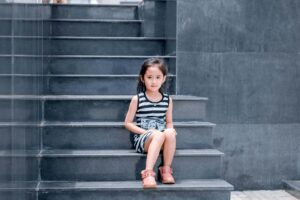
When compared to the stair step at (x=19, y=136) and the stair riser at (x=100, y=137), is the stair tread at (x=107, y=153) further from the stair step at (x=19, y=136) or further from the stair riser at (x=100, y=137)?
the stair step at (x=19, y=136)

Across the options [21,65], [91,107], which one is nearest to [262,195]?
[91,107]

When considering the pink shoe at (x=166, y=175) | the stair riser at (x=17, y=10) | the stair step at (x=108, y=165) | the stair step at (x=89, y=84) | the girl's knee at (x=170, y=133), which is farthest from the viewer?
the stair step at (x=89, y=84)

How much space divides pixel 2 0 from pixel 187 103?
2823 millimetres

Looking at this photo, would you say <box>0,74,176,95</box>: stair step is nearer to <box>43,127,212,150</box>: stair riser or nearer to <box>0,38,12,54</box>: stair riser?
<box>43,127,212,150</box>: stair riser

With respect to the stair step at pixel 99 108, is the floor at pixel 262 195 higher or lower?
lower

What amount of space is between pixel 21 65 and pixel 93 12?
4.45 m

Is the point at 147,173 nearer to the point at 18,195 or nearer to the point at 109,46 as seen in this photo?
the point at 18,195

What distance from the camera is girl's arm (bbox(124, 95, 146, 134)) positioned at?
4641 mm

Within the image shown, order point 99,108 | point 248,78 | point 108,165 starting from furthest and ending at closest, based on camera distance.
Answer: point 248,78
point 99,108
point 108,165

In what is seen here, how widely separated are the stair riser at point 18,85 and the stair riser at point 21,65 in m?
0.04

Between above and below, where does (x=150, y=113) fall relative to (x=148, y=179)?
above

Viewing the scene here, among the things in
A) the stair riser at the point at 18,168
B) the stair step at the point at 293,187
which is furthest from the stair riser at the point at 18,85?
the stair step at the point at 293,187

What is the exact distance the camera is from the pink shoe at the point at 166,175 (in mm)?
4406

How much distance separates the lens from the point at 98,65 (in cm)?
648
